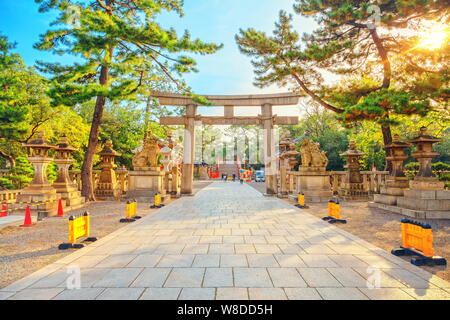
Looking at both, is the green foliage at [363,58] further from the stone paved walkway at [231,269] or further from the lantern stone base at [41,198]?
the lantern stone base at [41,198]

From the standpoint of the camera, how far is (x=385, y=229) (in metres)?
6.03

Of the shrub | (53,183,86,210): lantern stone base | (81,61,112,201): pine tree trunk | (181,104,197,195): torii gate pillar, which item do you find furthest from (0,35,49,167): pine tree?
(181,104,197,195): torii gate pillar

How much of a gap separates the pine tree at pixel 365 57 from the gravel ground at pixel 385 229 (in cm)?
375

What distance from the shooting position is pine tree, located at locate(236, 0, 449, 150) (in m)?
8.19

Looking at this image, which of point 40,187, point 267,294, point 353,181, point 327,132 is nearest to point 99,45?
point 40,187

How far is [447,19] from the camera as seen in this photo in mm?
8008

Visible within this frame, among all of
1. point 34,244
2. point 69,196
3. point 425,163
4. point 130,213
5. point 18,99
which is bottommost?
point 34,244

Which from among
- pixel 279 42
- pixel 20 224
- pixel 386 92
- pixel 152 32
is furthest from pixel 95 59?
pixel 386 92

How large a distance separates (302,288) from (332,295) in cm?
35

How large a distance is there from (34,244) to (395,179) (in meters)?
11.9

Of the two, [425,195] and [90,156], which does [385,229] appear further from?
[90,156]

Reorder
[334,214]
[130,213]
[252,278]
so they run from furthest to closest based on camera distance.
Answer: [130,213] < [334,214] < [252,278]

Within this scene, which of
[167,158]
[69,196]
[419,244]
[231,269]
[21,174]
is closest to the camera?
[231,269]
